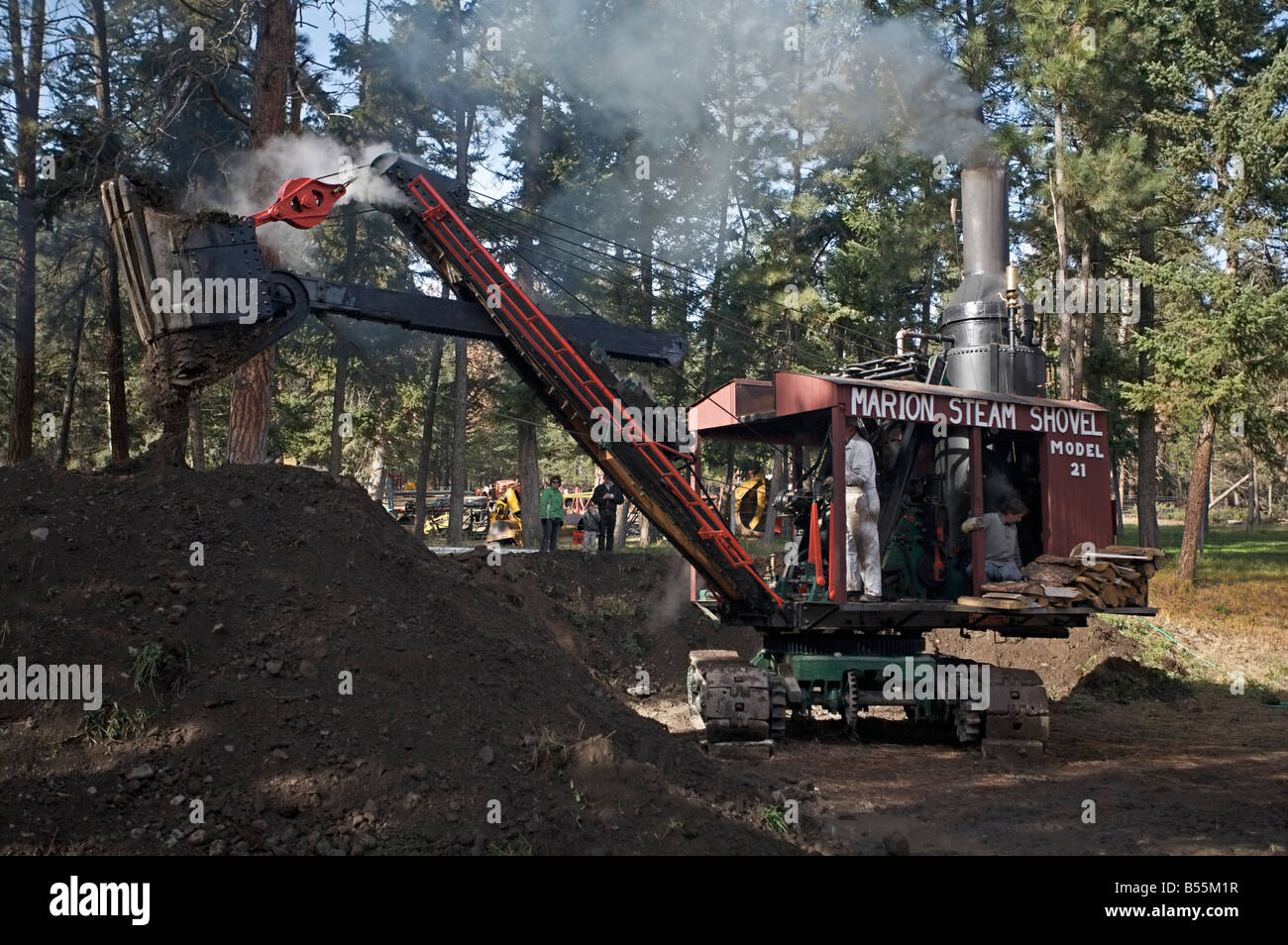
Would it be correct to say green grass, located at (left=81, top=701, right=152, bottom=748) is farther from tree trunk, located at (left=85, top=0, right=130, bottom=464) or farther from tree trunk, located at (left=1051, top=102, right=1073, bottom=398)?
tree trunk, located at (left=1051, top=102, right=1073, bottom=398)

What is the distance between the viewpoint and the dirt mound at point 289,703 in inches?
239

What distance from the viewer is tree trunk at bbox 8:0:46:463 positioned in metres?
18.3

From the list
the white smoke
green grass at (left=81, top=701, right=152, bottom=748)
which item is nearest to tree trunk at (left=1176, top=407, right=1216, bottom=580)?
the white smoke

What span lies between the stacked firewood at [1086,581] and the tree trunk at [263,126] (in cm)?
934

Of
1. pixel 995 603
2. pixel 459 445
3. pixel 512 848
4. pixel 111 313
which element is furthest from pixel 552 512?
pixel 512 848

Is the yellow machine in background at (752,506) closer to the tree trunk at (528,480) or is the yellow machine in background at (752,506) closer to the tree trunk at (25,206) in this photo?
the tree trunk at (528,480)

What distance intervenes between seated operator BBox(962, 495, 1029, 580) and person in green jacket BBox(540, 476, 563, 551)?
1122cm

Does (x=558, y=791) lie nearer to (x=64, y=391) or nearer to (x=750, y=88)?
(x=750, y=88)

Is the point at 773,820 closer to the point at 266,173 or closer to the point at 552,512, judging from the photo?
the point at 266,173

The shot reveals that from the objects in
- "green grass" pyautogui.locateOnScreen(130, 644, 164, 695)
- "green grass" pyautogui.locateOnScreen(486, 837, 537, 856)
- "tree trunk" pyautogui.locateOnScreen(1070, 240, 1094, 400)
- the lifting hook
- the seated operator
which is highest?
"tree trunk" pyautogui.locateOnScreen(1070, 240, 1094, 400)

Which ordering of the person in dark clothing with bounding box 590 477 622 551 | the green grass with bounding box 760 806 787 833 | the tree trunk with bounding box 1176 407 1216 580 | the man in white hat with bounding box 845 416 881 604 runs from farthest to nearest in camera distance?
the tree trunk with bounding box 1176 407 1216 580 → the person in dark clothing with bounding box 590 477 622 551 → the man in white hat with bounding box 845 416 881 604 → the green grass with bounding box 760 806 787 833

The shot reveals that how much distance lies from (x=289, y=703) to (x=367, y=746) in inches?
25.9

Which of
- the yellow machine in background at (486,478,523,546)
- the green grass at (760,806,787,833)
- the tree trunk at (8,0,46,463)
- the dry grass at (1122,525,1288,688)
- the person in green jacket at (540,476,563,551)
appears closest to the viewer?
the green grass at (760,806,787,833)

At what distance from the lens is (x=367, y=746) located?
21.9ft
